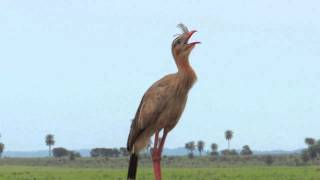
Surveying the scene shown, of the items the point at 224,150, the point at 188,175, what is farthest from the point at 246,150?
the point at 188,175

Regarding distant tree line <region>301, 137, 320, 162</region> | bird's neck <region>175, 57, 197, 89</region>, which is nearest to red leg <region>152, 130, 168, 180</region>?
bird's neck <region>175, 57, 197, 89</region>

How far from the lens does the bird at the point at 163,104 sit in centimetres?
725

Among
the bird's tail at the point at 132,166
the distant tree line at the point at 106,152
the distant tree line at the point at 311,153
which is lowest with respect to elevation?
the bird's tail at the point at 132,166

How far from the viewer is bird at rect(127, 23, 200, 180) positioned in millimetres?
7254

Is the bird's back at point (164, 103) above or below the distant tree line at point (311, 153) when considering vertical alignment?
below

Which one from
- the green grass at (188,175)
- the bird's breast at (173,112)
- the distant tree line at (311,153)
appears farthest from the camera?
the distant tree line at (311,153)

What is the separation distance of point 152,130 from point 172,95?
0.52m

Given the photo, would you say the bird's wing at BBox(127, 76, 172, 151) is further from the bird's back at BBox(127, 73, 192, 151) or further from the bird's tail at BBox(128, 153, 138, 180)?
the bird's tail at BBox(128, 153, 138, 180)

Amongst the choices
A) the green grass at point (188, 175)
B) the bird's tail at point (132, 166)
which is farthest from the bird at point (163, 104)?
the green grass at point (188, 175)

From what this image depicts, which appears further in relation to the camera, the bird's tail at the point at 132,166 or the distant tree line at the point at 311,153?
the distant tree line at the point at 311,153

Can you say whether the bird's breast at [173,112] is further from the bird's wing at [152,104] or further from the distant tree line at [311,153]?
the distant tree line at [311,153]

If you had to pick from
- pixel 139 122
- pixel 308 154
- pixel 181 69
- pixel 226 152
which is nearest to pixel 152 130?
pixel 139 122

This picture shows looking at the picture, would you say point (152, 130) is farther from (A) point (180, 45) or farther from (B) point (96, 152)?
(B) point (96, 152)

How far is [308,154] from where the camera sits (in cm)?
9475
